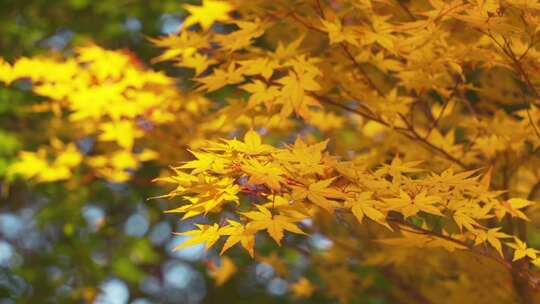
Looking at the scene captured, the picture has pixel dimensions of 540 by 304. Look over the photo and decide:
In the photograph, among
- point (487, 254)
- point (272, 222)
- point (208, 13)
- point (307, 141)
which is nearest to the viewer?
point (272, 222)

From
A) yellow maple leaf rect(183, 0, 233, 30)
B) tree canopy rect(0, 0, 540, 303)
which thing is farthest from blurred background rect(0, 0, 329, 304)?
yellow maple leaf rect(183, 0, 233, 30)

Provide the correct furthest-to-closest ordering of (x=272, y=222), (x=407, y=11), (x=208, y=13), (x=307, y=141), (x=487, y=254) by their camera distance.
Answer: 1. (x=307, y=141)
2. (x=208, y=13)
3. (x=407, y=11)
4. (x=487, y=254)
5. (x=272, y=222)

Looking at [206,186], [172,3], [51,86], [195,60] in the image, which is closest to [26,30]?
[172,3]

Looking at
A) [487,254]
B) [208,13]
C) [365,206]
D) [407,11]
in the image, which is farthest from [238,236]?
[208,13]

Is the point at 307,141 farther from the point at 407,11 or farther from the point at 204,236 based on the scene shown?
the point at 204,236

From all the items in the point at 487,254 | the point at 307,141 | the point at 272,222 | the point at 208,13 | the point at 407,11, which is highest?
the point at 407,11

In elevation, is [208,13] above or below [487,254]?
above

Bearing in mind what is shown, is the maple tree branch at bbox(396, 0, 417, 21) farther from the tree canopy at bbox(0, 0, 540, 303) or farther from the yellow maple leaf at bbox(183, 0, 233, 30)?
the yellow maple leaf at bbox(183, 0, 233, 30)

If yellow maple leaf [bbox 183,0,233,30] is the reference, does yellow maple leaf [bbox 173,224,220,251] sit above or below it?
below

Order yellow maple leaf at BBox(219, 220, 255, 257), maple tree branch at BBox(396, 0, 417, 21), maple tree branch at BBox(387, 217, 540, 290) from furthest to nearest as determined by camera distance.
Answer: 1. maple tree branch at BBox(396, 0, 417, 21)
2. maple tree branch at BBox(387, 217, 540, 290)
3. yellow maple leaf at BBox(219, 220, 255, 257)

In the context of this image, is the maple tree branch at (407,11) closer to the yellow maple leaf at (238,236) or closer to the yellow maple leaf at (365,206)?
the yellow maple leaf at (365,206)

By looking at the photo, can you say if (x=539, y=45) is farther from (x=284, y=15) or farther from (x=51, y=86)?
(x=51, y=86)

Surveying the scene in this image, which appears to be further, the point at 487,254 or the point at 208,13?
the point at 208,13
